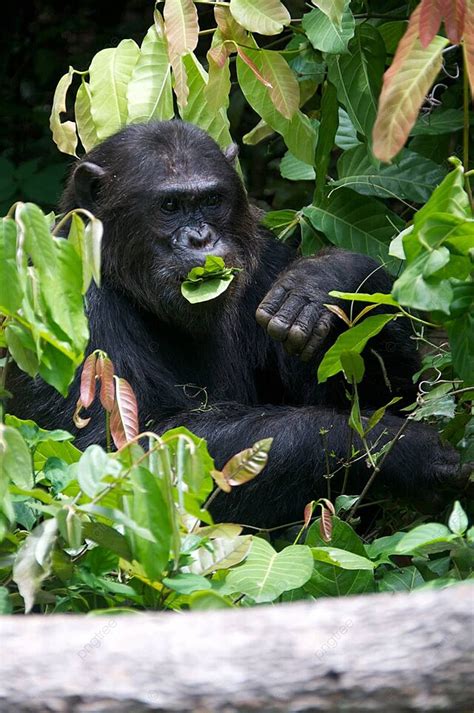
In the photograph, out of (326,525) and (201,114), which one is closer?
(326,525)

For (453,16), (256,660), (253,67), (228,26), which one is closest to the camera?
(256,660)

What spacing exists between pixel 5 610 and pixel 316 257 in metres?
2.45

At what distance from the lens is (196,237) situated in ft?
14.8

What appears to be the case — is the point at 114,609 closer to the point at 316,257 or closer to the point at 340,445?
the point at 340,445

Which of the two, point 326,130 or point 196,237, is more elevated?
point 326,130

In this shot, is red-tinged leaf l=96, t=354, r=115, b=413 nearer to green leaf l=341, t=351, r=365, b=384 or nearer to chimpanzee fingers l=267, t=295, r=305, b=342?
green leaf l=341, t=351, r=365, b=384

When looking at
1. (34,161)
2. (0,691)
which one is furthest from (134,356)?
(34,161)

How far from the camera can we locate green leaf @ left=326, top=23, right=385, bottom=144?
15.1 feet

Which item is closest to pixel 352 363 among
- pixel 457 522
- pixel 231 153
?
pixel 457 522

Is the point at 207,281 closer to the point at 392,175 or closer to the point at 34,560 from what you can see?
the point at 392,175

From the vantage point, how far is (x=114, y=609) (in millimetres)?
2775

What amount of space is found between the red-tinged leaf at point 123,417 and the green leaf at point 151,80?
5.87 ft

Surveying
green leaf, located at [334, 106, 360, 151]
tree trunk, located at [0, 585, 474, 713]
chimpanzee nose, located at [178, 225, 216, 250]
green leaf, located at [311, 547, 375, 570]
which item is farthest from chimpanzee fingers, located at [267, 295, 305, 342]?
tree trunk, located at [0, 585, 474, 713]

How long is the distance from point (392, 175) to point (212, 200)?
870 mm
